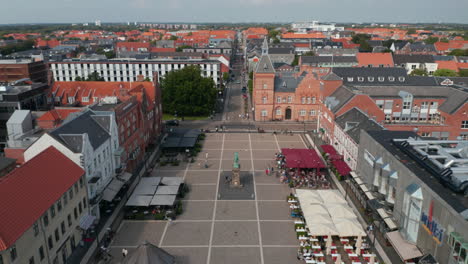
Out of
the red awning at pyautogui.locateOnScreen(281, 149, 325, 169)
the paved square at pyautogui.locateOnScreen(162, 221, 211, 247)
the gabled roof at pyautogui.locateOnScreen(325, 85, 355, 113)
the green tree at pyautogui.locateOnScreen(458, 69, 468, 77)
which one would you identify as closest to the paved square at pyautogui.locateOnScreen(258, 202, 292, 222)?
the paved square at pyautogui.locateOnScreen(162, 221, 211, 247)

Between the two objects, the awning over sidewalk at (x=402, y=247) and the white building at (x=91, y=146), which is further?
the white building at (x=91, y=146)

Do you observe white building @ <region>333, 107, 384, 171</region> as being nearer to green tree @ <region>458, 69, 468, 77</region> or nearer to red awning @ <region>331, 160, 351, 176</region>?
red awning @ <region>331, 160, 351, 176</region>

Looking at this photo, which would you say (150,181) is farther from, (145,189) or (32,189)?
(32,189)

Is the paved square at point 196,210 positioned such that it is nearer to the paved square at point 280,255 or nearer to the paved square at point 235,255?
the paved square at point 235,255

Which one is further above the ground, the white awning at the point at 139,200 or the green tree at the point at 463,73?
the green tree at the point at 463,73

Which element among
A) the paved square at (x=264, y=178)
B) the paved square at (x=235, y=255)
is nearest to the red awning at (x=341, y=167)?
the paved square at (x=264, y=178)

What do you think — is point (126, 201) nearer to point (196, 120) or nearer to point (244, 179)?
point (244, 179)

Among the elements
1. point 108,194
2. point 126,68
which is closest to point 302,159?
point 108,194

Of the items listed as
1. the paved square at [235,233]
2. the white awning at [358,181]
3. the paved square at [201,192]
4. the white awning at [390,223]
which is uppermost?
the white awning at [358,181]
